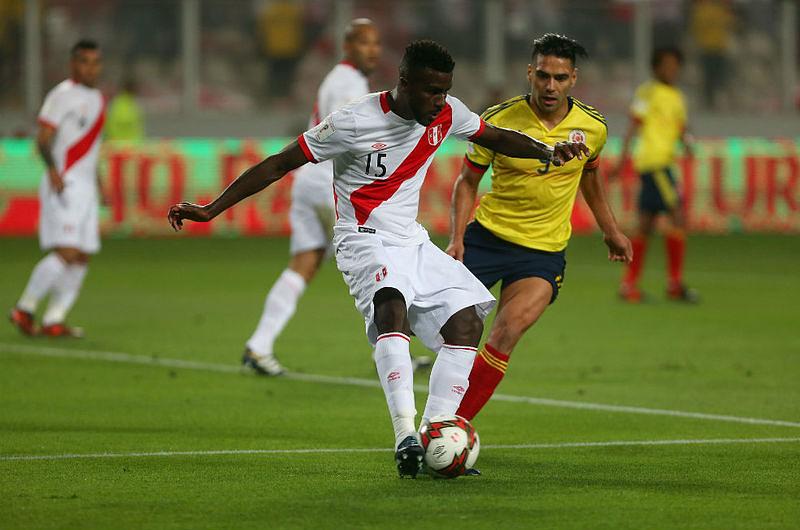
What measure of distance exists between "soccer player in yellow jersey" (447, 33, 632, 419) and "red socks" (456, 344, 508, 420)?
21cm

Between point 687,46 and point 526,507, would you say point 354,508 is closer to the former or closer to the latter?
point 526,507

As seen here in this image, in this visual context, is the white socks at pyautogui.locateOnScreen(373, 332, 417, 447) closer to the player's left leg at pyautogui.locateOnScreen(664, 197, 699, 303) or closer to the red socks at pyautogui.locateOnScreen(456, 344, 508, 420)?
the red socks at pyautogui.locateOnScreen(456, 344, 508, 420)

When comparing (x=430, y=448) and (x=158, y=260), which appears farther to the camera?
(x=158, y=260)

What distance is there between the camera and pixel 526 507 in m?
5.96

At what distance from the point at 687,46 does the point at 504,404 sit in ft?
65.8

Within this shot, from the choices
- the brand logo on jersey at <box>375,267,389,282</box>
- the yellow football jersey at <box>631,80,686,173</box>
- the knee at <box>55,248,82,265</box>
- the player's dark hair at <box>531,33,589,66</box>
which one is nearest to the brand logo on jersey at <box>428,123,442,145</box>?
the brand logo on jersey at <box>375,267,389,282</box>

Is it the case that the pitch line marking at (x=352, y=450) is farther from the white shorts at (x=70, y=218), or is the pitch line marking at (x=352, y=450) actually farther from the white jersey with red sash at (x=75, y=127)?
the white jersey with red sash at (x=75, y=127)

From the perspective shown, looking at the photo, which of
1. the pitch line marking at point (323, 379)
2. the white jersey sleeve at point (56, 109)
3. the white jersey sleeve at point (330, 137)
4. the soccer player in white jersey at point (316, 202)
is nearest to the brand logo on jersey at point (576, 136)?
the white jersey sleeve at point (330, 137)

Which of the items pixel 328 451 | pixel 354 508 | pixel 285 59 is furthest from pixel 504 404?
pixel 285 59

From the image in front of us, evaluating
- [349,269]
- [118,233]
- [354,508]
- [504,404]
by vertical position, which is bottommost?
[118,233]

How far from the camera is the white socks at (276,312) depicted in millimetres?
10312

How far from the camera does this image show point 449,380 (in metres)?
6.66

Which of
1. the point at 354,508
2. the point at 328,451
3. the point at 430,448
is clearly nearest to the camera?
the point at 354,508

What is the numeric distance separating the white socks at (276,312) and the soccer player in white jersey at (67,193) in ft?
8.21
